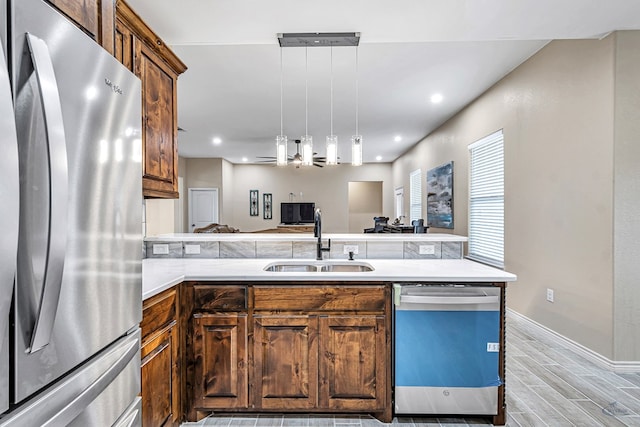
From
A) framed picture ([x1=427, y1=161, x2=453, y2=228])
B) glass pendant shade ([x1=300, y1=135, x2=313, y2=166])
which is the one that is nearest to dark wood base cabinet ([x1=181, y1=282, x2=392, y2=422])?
glass pendant shade ([x1=300, y1=135, x2=313, y2=166])

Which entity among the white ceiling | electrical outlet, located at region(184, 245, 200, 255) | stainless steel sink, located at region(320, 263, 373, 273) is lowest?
stainless steel sink, located at region(320, 263, 373, 273)

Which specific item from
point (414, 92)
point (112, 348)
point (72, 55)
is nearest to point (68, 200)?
point (72, 55)

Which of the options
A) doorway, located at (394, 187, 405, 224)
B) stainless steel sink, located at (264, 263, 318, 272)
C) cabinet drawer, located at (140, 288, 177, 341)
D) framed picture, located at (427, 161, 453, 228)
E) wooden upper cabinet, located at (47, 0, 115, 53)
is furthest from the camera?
doorway, located at (394, 187, 405, 224)

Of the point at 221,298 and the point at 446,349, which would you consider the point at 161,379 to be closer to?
the point at 221,298

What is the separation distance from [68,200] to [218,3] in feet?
6.46

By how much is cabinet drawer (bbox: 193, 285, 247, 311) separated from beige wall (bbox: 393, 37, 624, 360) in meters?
2.70

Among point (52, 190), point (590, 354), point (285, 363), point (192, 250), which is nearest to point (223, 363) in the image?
point (285, 363)

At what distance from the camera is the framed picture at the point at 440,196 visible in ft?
18.2

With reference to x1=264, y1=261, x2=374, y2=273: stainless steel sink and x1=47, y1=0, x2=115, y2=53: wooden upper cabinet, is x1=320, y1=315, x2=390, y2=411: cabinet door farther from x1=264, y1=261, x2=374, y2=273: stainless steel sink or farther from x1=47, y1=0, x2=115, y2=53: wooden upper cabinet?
x1=47, y1=0, x2=115, y2=53: wooden upper cabinet

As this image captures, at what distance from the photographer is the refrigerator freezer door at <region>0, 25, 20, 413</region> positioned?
22.6 inches

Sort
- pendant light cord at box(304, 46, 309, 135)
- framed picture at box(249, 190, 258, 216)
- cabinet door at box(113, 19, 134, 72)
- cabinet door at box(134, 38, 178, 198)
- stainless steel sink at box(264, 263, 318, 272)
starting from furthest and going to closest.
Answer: framed picture at box(249, 190, 258, 216), pendant light cord at box(304, 46, 309, 135), stainless steel sink at box(264, 263, 318, 272), cabinet door at box(134, 38, 178, 198), cabinet door at box(113, 19, 134, 72)

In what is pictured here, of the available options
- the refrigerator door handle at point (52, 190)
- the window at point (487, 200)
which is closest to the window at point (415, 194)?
the window at point (487, 200)

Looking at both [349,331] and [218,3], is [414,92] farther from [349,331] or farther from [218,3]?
[349,331]

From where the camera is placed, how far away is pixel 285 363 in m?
1.93
